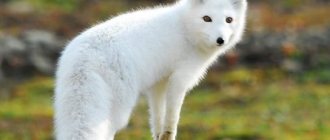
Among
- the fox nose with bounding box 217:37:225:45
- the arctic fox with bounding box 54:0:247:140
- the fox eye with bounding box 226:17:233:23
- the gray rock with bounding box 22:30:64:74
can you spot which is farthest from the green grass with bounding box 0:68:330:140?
the fox nose with bounding box 217:37:225:45

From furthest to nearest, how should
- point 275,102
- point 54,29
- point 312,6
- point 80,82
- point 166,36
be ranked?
point 312,6, point 54,29, point 275,102, point 166,36, point 80,82

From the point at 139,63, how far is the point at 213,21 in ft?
4.12

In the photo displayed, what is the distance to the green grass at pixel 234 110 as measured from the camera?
21203 millimetres

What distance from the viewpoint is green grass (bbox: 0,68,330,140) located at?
2120 centimetres

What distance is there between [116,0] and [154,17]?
31.4 metres

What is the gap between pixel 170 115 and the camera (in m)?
11.5

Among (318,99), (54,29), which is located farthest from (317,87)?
(54,29)

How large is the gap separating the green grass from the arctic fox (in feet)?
29.1

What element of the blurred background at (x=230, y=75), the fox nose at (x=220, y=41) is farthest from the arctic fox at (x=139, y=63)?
the blurred background at (x=230, y=75)

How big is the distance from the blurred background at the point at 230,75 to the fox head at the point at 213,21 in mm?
9318

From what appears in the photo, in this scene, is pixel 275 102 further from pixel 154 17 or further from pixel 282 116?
pixel 154 17

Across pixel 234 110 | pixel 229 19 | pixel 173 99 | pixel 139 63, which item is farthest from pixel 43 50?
pixel 139 63

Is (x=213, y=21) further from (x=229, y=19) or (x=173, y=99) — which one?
(x=173, y=99)

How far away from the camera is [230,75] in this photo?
3111 cm
